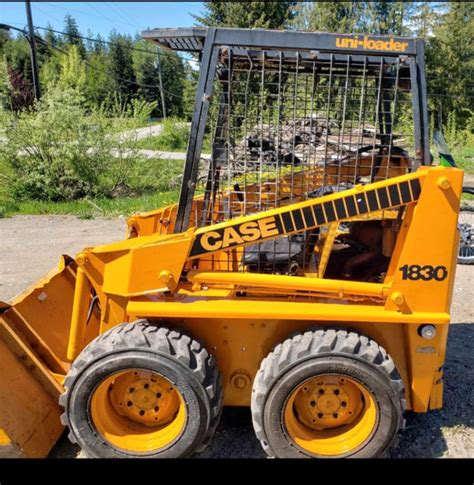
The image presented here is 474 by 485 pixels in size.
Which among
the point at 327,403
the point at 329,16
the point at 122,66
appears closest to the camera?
the point at 327,403

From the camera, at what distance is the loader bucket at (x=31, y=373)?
8.73ft

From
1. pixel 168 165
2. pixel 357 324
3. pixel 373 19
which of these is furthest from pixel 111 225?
pixel 373 19

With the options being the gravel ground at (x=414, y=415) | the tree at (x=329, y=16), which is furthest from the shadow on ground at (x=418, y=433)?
the tree at (x=329, y=16)

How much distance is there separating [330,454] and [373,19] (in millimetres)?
31394

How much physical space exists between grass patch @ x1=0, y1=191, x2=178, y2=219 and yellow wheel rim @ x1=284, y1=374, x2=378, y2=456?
813 centimetres

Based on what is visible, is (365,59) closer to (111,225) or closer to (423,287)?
(423,287)

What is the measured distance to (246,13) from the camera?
2817 centimetres

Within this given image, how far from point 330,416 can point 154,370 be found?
105 cm

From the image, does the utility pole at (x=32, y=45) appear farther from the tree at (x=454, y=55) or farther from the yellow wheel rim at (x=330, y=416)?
the tree at (x=454, y=55)

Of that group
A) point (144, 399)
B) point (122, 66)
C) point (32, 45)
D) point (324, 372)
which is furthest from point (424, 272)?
point (122, 66)

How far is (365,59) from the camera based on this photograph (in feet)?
9.00

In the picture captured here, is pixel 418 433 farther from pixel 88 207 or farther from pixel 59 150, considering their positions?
pixel 59 150

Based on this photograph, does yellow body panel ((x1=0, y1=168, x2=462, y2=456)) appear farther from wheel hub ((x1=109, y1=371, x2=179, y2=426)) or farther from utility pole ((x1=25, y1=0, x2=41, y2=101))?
utility pole ((x1=25, y1=0, x2=41, y2=101))

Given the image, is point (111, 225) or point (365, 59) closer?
point (365, 59)
